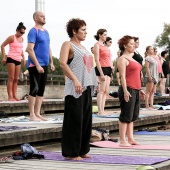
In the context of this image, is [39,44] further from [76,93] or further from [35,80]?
[76,93]

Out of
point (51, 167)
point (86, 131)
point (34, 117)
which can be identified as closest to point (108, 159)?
point (86, 131)

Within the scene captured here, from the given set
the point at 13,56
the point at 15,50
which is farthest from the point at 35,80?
the point at 15,50

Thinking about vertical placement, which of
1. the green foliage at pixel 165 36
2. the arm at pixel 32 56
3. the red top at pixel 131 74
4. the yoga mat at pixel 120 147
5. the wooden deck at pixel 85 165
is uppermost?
the green foliage at pixel 165 36

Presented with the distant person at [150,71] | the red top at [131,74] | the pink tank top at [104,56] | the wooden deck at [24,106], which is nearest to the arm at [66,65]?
the red top at [131,74]

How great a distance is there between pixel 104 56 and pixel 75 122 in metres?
5.62

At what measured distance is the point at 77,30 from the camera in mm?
8039

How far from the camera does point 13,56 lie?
14.3 metres

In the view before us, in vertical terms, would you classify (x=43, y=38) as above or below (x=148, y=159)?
above

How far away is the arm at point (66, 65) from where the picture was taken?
7684 mm

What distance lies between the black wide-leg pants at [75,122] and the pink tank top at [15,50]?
655 cm

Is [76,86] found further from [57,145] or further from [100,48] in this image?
[100,48]

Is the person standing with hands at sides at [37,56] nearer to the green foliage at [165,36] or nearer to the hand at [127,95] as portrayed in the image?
the hand at [127,95]

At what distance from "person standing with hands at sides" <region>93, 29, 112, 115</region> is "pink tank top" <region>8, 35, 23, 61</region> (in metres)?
2.07

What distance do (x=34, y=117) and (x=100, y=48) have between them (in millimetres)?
2855
